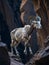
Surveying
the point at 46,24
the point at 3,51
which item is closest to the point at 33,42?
the point at 46,24

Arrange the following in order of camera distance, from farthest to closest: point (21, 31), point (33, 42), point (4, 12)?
point (4, 12), point (33, 42), point (21, 31)

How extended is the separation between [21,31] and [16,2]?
480 inches

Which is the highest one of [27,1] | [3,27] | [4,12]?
[27,1]

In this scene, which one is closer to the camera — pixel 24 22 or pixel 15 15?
pixel 24 22

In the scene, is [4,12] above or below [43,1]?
below

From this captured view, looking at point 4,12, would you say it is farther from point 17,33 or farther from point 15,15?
point 17,33

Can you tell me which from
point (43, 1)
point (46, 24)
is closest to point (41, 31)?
point (46, 24)

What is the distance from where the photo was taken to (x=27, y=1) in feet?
62.8

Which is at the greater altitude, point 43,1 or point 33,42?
point 43,1

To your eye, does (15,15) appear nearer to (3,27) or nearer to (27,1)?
(3,27)

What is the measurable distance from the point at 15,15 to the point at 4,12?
4.93ft

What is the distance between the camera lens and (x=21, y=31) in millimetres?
11711

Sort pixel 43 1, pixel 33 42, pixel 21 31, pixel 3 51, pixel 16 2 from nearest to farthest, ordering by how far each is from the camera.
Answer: pixel 3 51
pixel 21 31
pixel 43 1
pixel 33 42
pixel 16 2

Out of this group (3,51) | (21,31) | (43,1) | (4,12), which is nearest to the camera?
(3,51)
